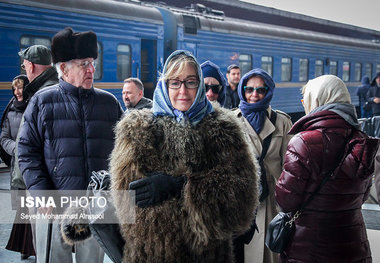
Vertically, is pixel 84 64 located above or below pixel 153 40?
below

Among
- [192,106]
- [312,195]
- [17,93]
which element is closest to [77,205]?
[192,106]

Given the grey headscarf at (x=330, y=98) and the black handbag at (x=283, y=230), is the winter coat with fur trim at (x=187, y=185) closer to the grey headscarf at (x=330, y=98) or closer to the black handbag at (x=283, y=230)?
the black handbag at (x=283, y=230)

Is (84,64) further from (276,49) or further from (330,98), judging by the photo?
(276,49)

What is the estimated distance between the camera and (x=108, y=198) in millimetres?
2627

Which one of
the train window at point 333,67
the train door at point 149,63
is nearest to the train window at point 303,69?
the train window at point 333,67

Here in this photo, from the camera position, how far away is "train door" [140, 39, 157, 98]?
11227 millimetres

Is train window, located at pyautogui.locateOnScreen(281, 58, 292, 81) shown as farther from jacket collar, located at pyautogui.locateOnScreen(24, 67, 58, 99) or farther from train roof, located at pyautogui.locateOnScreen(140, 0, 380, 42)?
jacket collar, located at pyautogui.locateOnScreen(24, 67, 58, 99)

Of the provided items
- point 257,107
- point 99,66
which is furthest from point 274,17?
point 257,107

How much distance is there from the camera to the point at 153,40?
11188 millimetres

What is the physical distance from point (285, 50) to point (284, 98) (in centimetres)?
160

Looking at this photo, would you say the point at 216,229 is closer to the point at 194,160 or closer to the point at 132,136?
the point at 194,160

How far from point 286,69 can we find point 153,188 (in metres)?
14.3

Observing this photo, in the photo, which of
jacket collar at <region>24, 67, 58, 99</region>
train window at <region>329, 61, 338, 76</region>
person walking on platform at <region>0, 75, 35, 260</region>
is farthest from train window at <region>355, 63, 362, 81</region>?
jacket collar at <region>24, 67, 58, 99</region>

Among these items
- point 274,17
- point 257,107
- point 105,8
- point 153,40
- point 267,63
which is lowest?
point 257,107
